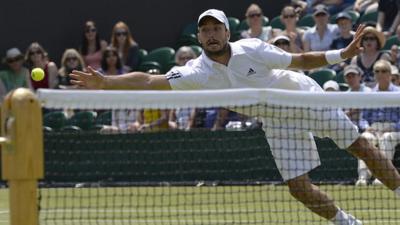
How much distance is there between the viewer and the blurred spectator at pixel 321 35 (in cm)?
1658

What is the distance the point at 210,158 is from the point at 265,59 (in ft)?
18.1

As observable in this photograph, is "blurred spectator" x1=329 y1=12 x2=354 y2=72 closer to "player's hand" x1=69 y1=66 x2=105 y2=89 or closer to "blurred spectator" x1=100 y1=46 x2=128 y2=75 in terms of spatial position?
"blurred spectator" x1=100 y1=46 x2=128 y2=75

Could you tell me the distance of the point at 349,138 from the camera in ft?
28.6

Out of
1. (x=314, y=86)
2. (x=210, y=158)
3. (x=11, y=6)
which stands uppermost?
(x=11, y=6)

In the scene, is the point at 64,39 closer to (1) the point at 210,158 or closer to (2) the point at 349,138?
(1) the point at 210,158

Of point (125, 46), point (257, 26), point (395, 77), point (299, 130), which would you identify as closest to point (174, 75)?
point (299, 130)

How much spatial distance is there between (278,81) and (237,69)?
0.39 metres

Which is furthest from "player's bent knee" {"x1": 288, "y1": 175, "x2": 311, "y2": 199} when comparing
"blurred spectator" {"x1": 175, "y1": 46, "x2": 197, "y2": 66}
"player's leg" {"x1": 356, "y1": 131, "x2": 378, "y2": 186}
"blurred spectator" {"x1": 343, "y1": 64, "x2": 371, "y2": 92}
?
"blurred spectator" {"x1": 175, "y1": 46, "x2": 197, "y2": 66}

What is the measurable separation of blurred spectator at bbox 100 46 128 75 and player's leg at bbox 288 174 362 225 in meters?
8.44

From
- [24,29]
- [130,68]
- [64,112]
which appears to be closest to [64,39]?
[24,29]

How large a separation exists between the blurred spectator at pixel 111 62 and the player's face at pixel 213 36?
7.90 metres

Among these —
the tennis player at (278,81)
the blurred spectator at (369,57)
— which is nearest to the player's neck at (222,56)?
the tennis player at (278,81)

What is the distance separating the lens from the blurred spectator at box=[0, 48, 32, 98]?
55.6 ft

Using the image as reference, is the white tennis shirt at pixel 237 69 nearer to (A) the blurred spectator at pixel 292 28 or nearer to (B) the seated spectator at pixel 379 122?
(B) the seated spectator at pixel 379 122
